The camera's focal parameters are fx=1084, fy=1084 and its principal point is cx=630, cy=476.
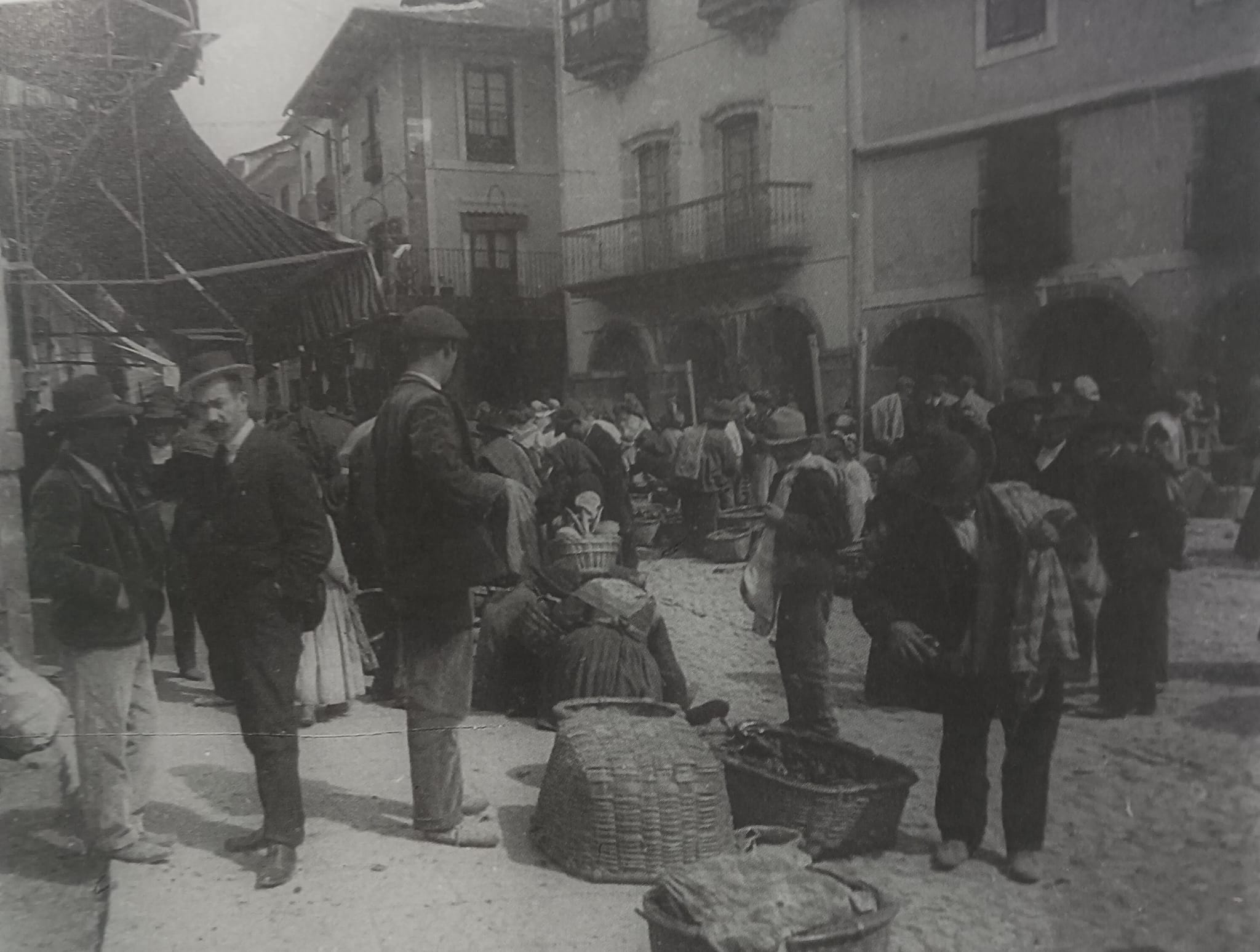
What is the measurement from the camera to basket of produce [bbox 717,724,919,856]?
11.3 ft

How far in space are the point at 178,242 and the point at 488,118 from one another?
115 cm

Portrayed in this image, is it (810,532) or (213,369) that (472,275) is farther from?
(810,532)

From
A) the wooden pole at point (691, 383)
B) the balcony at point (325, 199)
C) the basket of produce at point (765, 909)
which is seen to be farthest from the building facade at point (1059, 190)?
the balcony at point (325, 199)

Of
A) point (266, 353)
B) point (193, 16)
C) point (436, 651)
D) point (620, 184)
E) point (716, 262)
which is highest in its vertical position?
point (193, 16)

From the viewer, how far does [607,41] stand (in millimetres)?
3865

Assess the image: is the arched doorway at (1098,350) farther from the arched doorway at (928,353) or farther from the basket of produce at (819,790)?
the basket of produce at (819,790)

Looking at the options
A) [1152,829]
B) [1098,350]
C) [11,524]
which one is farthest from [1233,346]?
[11,524]

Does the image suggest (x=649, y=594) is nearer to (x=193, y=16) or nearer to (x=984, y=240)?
(x=984, y=240)

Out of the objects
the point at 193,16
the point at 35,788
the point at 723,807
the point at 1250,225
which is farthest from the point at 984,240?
the point at 35,788

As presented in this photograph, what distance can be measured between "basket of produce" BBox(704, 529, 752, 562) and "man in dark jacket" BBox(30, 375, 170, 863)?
1980mm

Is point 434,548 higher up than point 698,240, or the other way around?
point 698,240

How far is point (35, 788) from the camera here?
405 centimetres

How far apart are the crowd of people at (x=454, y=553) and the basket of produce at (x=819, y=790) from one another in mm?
200

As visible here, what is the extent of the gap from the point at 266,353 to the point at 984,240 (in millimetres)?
2443
